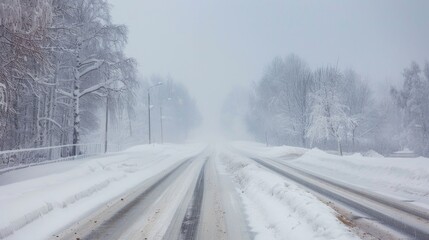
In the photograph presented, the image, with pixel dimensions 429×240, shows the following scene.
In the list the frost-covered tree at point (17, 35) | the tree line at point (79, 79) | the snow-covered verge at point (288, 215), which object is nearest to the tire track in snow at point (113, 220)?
the snow-covered verge at point (288, 215)

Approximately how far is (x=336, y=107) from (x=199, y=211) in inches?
1242

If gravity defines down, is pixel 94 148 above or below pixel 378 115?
below

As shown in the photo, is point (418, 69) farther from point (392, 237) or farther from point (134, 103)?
point (392, 237)

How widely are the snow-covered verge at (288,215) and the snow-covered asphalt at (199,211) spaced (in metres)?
0.02

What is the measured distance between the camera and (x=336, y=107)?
127 feet

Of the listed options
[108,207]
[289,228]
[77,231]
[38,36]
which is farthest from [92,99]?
[289,228]

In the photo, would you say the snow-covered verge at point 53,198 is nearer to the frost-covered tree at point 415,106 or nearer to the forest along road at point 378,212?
the forest along road at point 378,212

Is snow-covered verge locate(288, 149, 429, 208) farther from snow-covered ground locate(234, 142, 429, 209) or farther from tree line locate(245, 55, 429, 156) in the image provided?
tree line locate(245, 55, 429, 156)

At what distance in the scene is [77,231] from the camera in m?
8.27

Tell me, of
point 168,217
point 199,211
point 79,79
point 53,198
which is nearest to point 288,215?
point 199,211

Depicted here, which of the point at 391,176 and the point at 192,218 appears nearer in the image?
the point at 192,218

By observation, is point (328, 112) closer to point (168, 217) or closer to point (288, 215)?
point (288, 215)

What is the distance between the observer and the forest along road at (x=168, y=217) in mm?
7840

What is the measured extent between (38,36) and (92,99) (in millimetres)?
16901
